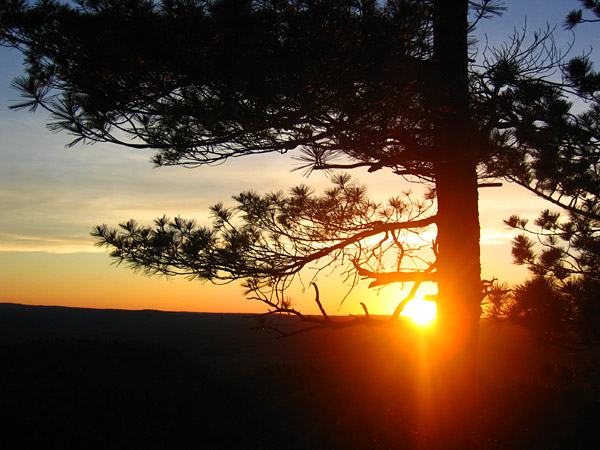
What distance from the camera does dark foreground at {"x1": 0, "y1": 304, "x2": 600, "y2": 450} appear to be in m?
5.82

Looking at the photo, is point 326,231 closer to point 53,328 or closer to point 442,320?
point 442,320

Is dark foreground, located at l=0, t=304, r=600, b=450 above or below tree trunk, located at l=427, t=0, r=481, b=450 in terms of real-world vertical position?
below

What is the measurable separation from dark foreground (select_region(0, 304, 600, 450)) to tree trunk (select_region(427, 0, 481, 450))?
53 cm

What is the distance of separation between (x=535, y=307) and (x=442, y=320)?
1.97 metres

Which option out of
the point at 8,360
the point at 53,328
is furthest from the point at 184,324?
the point at 8,360

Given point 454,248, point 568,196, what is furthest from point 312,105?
point 568,196

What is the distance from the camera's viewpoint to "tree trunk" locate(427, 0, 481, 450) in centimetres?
421

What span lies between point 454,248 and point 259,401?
4424 mm

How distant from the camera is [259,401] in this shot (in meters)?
7.34

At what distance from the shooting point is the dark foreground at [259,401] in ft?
19.1

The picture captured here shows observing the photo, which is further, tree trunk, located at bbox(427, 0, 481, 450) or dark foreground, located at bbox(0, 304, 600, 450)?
dark foreground, located at bbox(0, 304, 600, 450)

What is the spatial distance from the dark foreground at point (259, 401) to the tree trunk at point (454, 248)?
53cm

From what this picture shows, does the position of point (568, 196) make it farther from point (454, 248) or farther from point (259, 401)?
point (259, 401)

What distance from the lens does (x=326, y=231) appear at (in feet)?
17.7
